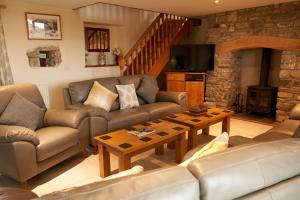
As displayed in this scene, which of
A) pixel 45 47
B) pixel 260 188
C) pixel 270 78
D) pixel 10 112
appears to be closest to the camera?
pixel 260 188

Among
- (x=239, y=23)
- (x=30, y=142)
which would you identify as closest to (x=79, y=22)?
(x=30, y=142)

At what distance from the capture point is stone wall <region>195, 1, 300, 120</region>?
A: 4.21m

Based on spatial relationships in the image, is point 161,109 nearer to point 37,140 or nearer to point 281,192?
point 37,140

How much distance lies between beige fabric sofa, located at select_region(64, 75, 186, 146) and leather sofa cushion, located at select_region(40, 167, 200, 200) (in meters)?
2.10

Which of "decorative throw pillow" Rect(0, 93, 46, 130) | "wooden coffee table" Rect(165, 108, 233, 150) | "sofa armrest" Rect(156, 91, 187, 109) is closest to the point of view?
"decorative throw pillow" Rect(0, 93, 46, 130)

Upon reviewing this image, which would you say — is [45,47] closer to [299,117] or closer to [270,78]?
[299,117]

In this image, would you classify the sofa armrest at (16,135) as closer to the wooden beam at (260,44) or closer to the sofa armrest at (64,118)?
the sofa armrest at (64,118)

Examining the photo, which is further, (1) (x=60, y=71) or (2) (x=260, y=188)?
(1) (x=60, y=71)

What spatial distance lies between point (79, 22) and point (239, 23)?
3343mm

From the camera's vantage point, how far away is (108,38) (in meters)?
5.26

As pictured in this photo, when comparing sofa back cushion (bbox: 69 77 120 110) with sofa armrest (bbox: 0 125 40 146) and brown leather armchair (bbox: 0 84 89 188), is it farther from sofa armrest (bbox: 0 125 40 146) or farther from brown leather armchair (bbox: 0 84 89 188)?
sofa armrest (bbox: 0 125 40 146)

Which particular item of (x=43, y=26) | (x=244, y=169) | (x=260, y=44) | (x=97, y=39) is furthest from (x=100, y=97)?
(x=260, y=44)

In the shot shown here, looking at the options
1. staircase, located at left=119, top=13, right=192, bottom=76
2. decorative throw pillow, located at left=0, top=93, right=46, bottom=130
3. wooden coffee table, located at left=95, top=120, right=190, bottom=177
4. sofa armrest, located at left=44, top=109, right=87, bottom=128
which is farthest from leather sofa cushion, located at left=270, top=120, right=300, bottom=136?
staircase, located at left=119, top=13, right=192, bottom=76

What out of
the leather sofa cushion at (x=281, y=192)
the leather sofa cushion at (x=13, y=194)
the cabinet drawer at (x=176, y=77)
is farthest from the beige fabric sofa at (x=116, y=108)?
the leather sofa cushion at (x=281, y=192)
